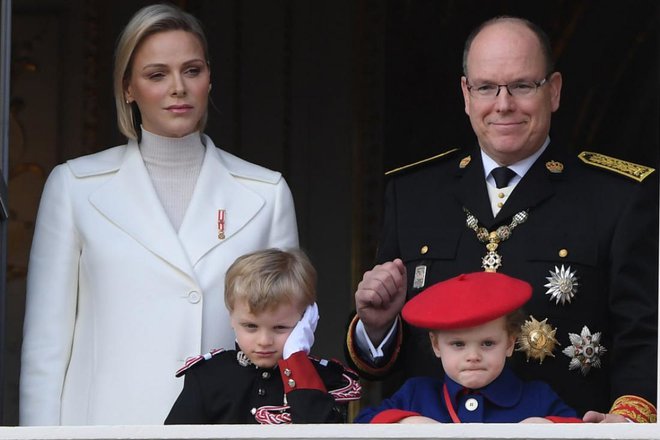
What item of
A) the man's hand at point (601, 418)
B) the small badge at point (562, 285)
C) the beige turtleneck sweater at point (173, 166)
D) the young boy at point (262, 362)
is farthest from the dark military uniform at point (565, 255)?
the beige turtleneck sweater at point (173, 166)

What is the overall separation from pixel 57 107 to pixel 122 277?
1.99 m

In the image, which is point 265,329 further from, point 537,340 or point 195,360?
point 537,340

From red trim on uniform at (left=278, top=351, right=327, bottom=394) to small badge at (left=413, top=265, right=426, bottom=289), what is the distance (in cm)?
49

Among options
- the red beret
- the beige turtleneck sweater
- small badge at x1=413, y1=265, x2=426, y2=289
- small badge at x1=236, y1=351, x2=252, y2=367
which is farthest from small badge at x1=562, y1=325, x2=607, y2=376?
the beige turtleneck sweater

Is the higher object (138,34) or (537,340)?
(138,34)

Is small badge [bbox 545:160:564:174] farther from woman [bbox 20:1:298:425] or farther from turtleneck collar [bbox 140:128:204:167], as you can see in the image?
turtleneck collar [bbox 140:128:204:167]

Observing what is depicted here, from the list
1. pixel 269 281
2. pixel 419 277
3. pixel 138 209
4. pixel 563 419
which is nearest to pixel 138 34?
pixel 138 209

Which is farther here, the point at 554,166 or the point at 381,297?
the point at 554,166

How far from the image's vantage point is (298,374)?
521 centimetres

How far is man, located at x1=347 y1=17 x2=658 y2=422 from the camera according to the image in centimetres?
541

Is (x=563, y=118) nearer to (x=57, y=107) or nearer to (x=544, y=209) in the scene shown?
(x=57, y=107)

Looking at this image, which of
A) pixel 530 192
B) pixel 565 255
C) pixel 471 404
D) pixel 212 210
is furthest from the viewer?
pixel 212 210

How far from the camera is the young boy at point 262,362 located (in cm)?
529

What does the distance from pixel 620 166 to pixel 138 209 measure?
1269mm
